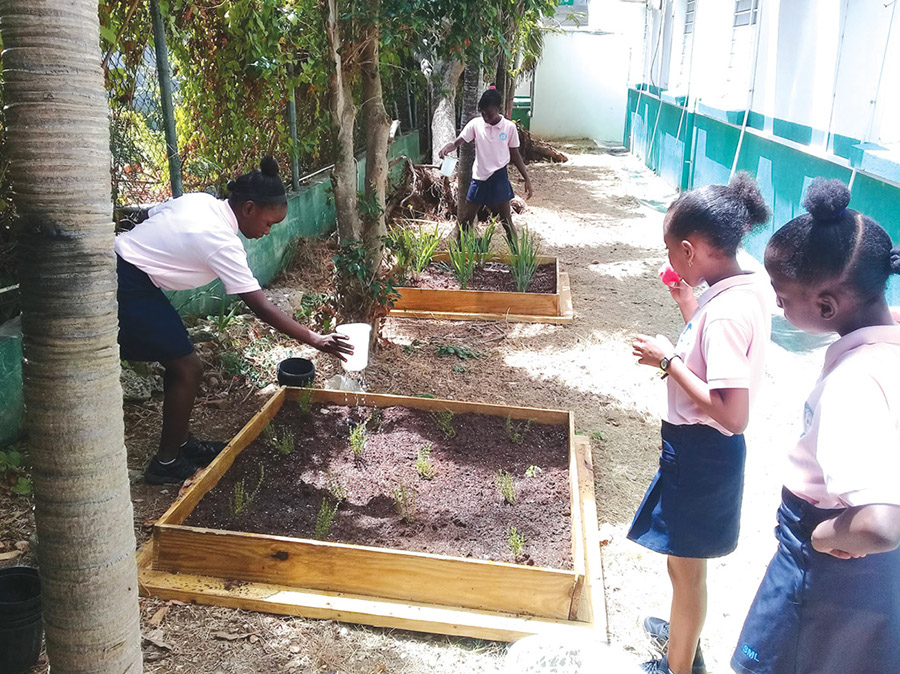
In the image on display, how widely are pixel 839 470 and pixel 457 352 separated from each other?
154 inches

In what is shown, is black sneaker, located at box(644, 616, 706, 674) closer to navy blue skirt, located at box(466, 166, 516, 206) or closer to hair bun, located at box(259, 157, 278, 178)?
hair bun, located at box(259, 157, 278, 178)

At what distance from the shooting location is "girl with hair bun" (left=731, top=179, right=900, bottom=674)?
137 cm

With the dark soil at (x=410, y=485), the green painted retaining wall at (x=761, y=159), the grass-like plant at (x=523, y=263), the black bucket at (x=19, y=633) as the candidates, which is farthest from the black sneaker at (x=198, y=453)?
the grass-like plant at (x=523, y=263)

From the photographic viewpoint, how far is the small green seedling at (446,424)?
378 cm

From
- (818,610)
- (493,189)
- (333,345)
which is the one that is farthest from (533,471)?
(493,189)

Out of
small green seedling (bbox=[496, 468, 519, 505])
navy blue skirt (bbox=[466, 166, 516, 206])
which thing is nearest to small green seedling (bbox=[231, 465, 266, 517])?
small green seedling (bbox=[496, 468, 519, 505])

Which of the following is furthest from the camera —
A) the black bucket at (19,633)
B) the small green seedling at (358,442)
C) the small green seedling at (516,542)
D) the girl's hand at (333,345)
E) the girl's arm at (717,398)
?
the small green seedling at (358,442)

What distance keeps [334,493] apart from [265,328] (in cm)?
237

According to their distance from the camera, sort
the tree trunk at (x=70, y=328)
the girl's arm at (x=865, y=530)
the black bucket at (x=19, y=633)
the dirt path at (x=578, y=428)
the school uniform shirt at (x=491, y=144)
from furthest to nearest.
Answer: the school uniform shirt at (x=491, y=144) < the dirt path at (x=578, y=428) < the black bucket at (x=19, y=633) < the girl's arm at (x=865, y=530) < the tree trunk at (x=70, y=328)

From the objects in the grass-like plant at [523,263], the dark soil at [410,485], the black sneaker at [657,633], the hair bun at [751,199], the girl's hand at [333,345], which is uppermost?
the hair bun at [751,199]

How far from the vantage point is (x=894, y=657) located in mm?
1533

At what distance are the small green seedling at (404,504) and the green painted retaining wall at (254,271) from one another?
68.0 inches

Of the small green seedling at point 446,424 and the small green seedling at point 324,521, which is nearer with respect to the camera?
the small green seedling at point 324,521

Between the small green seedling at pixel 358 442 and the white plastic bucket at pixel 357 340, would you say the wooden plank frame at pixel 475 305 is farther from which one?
the small green seedling at pixel 358 442
